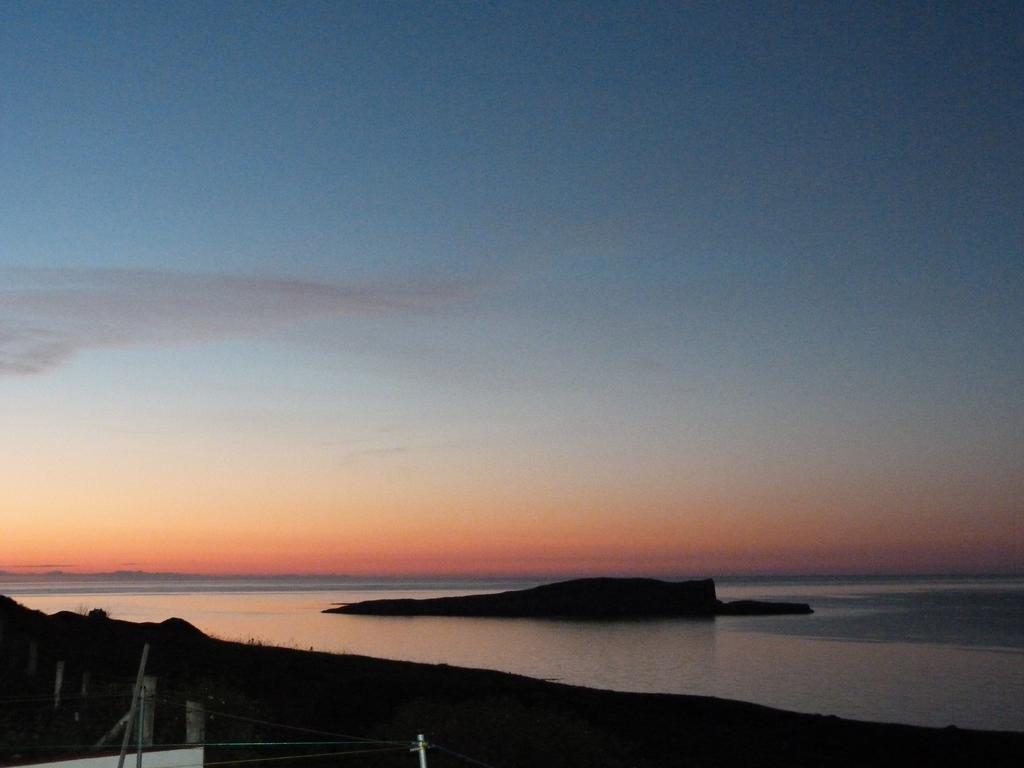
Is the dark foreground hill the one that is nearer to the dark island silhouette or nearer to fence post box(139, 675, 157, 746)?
fence post box(139, 675, 157, 746)

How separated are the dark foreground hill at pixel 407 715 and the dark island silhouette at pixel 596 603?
85.8 m

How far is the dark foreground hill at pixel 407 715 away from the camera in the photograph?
1432cm

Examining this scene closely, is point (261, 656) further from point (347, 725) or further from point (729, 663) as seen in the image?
point (729, 663)

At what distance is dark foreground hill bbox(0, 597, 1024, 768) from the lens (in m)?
14.3

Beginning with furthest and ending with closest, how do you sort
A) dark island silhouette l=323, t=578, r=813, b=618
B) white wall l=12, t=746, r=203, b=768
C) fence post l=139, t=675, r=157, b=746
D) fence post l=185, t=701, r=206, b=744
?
dark island silhouette l=323, t=578, r=813, b=618
fence post l=139, t=675, r=157, b=746
fence post l=185, t=701, r=206, b=744
white wall l=12, t=746, r=203, b=768

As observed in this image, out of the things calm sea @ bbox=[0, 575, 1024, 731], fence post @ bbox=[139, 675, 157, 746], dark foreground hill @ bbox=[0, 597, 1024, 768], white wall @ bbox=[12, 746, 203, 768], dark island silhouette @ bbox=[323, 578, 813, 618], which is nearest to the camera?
white wall @ bbox=[12, 746, 203, 768]

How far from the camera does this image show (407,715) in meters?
15.6

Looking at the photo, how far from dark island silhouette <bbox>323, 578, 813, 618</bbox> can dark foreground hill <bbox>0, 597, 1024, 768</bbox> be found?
85827mm

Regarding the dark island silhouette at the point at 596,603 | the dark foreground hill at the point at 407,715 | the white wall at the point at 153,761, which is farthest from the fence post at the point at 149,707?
the dark island silhouette at the point at 596,603

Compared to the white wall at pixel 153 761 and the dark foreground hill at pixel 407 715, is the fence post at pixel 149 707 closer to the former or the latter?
the dark foreground hill at pixel 407 715

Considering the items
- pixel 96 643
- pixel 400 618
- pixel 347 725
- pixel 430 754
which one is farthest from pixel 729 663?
pixel 400 618

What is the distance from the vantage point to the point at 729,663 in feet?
167

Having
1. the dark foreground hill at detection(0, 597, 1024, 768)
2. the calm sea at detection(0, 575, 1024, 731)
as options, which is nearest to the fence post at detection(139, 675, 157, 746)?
the dark foreground hill at detection(0, 597, 1024, 768)

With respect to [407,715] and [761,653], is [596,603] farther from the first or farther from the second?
[407,715]
